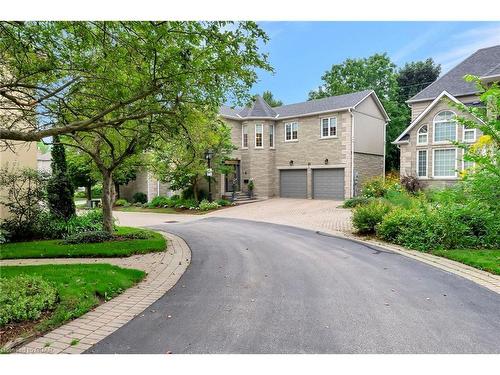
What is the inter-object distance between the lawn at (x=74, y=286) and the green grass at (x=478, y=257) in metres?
6.70

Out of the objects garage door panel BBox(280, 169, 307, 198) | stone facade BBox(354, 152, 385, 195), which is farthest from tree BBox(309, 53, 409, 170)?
garage door panel BBox(280, 169, 307, 198)

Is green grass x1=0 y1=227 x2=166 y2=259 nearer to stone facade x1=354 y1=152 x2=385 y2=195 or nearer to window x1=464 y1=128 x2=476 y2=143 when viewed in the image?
stone facade x1=354 y1=152 x2=385 y2=195

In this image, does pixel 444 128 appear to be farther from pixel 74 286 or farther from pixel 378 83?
pixel 74 286

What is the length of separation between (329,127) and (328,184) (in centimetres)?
386

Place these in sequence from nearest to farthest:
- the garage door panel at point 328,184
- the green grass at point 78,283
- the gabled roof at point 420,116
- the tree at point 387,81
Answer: the green grass at point 78,283, the gabled roof at point 420,116, the garage door panel at point 328,184, the tree at point 387,81

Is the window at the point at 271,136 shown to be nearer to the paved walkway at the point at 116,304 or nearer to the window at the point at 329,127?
the window at the point at 329,127

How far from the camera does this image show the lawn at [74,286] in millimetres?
3811

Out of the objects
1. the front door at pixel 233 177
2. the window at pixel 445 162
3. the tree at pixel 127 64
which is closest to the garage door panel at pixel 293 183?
the front door at pixel 233 177

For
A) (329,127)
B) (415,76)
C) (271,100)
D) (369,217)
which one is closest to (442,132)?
(329,127)

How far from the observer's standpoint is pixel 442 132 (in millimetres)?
18672

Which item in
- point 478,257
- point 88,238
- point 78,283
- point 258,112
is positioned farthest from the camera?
point 258,112

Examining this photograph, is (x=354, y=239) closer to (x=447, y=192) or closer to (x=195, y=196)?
(x=447, y=192)

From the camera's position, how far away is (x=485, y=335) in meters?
3.64

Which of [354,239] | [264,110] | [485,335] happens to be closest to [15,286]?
[485,335]
